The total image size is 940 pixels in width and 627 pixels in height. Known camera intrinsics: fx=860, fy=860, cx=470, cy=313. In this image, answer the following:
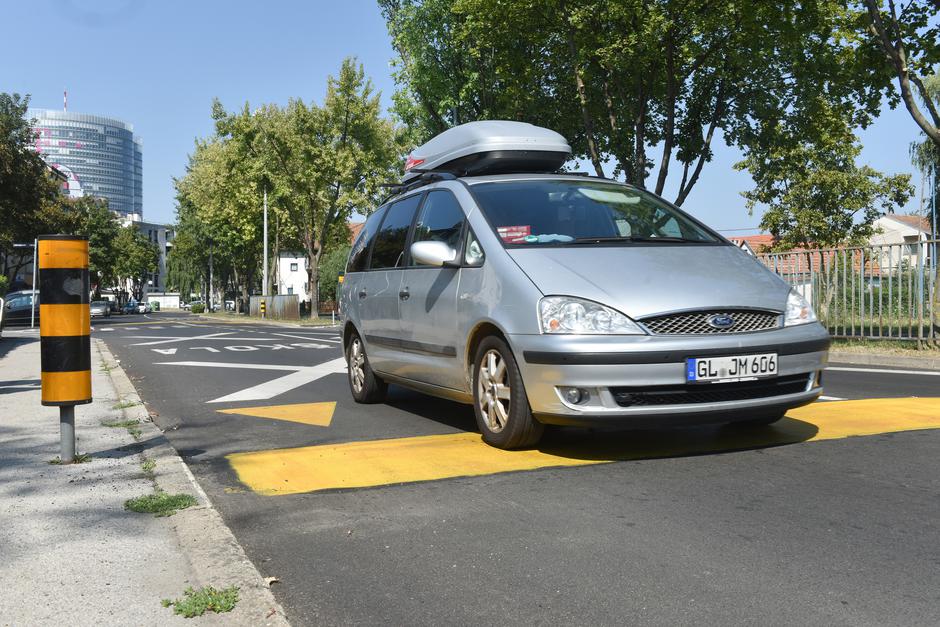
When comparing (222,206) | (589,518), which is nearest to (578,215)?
(589,518)

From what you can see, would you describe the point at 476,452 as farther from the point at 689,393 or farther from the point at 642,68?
the point at 642,68

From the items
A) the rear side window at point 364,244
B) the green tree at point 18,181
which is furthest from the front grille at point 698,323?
the green tree at point 18,181

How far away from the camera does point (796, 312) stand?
4.88 meters

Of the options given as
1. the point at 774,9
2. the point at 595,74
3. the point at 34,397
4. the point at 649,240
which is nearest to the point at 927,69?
the point at 774,9

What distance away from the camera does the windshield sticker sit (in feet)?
17.3

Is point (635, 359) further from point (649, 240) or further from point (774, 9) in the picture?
point (774, 9)

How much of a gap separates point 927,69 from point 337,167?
2896 cm

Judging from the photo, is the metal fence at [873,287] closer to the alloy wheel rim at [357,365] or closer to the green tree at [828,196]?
the alloy wheel rim at [357,365]

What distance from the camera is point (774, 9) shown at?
62.8 feet

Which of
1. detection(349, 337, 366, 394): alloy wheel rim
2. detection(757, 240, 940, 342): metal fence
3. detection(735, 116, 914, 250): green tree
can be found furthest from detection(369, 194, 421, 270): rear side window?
detection(735, 116, 914, 250): green tree

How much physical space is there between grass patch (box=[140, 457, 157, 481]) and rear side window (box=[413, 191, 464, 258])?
226cm

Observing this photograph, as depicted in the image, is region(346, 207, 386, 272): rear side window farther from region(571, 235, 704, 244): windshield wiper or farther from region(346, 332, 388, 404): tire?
region(571, 235, 704, 244): windshield wiper

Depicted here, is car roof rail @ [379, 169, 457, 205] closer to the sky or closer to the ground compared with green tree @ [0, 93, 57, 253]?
closer to the ground

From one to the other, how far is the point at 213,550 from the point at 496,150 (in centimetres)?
569
